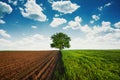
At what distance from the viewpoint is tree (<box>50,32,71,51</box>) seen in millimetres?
85544

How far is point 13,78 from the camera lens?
9.52m

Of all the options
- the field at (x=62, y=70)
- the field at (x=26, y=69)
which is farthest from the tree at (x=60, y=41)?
the field at (x=62, y=70)

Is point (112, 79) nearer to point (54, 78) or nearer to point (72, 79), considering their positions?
point (72, 79)

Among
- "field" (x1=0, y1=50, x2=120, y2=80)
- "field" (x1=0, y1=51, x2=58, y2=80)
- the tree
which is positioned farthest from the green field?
the tree

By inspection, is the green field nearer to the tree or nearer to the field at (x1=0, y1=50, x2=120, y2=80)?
the field at (x1=0, y1=50, x2=120, y2=80)

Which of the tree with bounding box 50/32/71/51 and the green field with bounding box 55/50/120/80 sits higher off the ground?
the tree with bounding box 50/32/71/51

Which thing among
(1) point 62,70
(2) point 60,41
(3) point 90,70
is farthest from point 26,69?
(2) point 60,41

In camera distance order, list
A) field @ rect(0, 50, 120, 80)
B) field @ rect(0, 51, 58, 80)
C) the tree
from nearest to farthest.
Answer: field @ rect(0, 50, 120, 80), field @ rect(0, 51, 58, 80), the tree

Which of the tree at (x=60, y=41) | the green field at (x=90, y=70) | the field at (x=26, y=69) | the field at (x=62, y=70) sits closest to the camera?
the green field at (x=90, y=70)

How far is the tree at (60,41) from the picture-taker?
8554 cm

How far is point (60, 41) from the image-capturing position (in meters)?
84.8

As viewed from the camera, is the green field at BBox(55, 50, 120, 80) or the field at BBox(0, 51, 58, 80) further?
the field at BBox(0, 51, 58, 80)

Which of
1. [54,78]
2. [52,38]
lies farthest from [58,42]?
[54,78]

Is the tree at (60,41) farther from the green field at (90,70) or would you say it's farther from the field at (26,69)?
the green field at (90,70)
